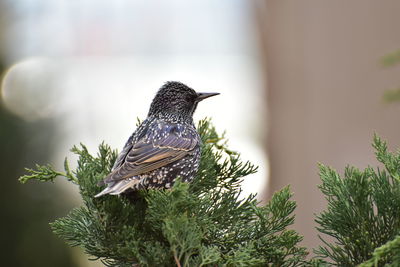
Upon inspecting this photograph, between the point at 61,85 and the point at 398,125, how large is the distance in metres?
3.17

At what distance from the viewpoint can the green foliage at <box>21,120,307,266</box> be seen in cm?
139

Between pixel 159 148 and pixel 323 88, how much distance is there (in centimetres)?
327

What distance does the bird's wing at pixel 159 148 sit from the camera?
2.35 meters

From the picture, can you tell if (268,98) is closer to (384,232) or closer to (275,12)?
(275,12)

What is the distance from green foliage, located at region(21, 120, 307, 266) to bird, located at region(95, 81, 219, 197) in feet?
0.64

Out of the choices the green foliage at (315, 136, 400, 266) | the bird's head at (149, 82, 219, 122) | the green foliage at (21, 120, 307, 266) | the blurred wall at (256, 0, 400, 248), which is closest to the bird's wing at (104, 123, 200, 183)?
the bird's head at (149, 82, 219, 122)

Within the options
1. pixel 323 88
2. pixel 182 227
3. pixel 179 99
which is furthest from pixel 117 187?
pixel 323 88

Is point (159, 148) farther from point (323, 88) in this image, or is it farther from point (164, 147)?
point (323, 88)

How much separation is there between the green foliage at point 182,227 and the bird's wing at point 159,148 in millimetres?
480

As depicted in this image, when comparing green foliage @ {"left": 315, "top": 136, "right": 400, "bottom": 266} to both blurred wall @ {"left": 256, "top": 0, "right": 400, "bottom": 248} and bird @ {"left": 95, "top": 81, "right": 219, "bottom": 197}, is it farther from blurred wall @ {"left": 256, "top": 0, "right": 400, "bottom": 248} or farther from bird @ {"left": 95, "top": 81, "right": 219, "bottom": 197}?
blurred wall @ {"left": 256, "top": 0, "right": 400, "bottom": 248}

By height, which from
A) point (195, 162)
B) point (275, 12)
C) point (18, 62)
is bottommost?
point (195, 162)

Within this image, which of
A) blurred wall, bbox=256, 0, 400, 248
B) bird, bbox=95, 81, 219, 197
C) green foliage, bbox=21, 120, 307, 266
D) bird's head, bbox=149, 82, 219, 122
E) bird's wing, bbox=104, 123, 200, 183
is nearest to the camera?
green foliage, bbox=21, 120, 307, 266

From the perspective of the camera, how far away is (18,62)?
4129mm

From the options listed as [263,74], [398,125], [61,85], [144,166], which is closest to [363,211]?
[144,166]
